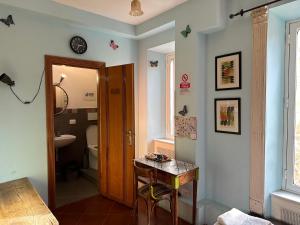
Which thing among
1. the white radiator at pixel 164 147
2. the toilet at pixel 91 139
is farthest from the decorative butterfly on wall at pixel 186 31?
the toilet at pixel 91 139

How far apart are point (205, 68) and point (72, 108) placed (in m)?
2.76

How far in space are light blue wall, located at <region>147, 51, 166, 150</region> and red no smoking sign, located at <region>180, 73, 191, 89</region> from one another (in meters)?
0.93

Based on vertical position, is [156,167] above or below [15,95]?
below

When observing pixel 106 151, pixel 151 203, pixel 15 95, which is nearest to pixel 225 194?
pixel 151 203

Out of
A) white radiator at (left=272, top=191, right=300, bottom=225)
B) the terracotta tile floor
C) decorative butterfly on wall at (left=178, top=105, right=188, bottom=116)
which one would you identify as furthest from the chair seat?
white radiator at (left=272, top=191, right=300, bottom=225)

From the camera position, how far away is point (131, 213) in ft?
9.14

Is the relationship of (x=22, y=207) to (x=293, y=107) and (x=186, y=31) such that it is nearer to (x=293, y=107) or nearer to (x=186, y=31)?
(x=186, y=31)

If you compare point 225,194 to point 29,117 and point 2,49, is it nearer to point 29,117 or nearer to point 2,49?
point 29,117

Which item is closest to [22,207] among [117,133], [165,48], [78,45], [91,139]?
[117,133]

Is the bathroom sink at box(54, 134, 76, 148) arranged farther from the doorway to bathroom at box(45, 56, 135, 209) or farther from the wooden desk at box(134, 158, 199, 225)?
the wooden desk at box(134, 158, 199, 225)

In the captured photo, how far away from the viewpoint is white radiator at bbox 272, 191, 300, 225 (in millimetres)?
1958

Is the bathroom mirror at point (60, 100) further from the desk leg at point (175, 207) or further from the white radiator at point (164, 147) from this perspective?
the desk leg at point (175, 207)

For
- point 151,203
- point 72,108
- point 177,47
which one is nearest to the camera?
point 151,203

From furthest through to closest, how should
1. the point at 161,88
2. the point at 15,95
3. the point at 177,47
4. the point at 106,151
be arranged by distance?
the point at 161,88 → the point at 106,151 → the point at 177,47 → the point at 15,95
